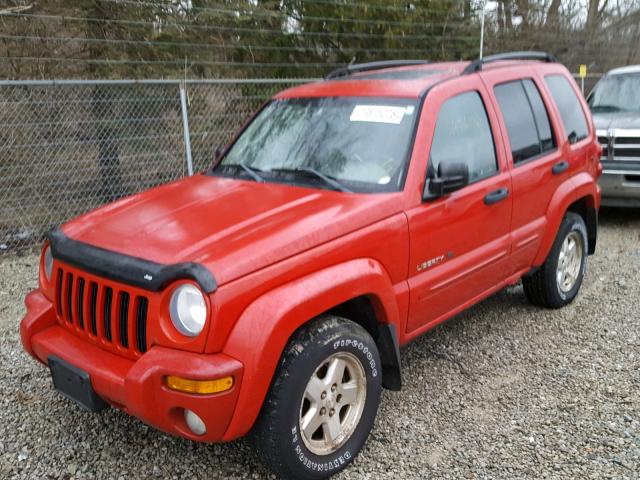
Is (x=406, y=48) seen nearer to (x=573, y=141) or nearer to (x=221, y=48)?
(x=221, y=48)

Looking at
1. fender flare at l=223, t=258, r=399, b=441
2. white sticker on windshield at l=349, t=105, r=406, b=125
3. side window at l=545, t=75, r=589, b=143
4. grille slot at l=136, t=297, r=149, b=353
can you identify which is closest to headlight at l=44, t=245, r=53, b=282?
grille slot at l=136, t=297, r=149, b=353

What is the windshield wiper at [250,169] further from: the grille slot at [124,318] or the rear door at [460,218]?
the grille slot at [124,318]

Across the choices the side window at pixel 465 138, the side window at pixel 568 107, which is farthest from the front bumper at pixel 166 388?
the side window at pixel 568 107

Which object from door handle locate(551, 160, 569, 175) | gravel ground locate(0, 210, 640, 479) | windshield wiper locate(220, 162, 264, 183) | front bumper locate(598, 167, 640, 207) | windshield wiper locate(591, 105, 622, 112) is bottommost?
gravel ground locate(0, 210, 640, 479)

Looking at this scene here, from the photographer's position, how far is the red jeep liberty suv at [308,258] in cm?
255

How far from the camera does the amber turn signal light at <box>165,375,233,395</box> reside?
2451mm

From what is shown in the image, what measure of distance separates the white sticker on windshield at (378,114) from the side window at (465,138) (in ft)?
0.76

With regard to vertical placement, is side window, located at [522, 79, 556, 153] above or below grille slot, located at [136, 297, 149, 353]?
above

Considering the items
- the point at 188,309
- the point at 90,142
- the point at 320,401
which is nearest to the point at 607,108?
the point at 90,142

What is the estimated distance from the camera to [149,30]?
8.00m

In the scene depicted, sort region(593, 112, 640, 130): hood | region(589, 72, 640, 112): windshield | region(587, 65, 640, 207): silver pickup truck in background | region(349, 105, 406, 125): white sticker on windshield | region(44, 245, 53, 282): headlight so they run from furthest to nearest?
region(589, 72, 640, 112): windshield
region(593, 112, 640, 130): hood
region(587, 65, 640, 207): silver pickup truck in background
region(349, 105, 406, 125): white sticker on windshield
region(44, 245, 53, 282): headlight

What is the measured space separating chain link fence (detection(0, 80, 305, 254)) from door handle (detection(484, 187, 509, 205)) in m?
4.40

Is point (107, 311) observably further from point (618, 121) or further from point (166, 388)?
point (618, 121)

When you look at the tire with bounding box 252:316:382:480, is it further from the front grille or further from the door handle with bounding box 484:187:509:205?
the door handle with bounding box 484:187:509:205
